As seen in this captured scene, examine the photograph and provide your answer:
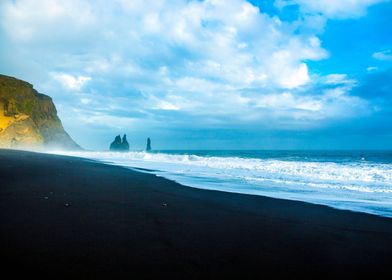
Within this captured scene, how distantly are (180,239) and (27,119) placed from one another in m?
67.4

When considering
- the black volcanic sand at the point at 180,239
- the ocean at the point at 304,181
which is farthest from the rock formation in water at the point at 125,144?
the black volcanic sand at the point at 180,239

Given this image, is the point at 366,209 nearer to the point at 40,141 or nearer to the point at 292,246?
the point at 292,246

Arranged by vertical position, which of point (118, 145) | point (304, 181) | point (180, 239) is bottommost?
point (180, 239)

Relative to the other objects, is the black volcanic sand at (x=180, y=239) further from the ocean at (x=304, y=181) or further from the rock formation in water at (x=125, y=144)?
the rock formation in water at (x=125, y=144)

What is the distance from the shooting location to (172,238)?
4094mm

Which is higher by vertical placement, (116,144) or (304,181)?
(116,144)

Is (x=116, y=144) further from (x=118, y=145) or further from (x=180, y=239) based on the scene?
(x=180, y=239)

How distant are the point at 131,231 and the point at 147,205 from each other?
225cm

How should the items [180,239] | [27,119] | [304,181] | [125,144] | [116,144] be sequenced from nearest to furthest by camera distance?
1. [180,239]
2. [304,181]
3. [27,119]
4. [116,144]
5. [125,144]

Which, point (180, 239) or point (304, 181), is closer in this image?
point (180, 239)

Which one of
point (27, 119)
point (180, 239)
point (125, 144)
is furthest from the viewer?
point (125, 144)

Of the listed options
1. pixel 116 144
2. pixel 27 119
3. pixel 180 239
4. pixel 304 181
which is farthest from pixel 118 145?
pixel 180 239

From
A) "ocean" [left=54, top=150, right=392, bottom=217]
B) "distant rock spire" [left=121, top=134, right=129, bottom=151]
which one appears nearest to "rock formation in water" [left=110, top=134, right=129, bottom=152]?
"distant rock spire" [left=121, top=134, right=129, bottom=151]

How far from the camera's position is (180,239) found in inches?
160
